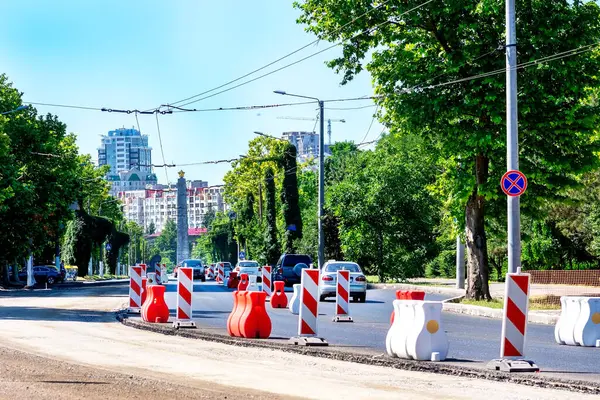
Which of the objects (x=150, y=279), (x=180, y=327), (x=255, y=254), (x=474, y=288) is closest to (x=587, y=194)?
(x=474, y=288)

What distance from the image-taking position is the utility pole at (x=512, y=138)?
25.5 metres

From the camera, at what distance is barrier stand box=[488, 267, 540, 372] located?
44.2 ft

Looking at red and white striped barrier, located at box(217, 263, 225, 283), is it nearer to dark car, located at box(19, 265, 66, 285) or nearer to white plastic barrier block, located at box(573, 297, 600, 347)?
dark car, located at box(19, 265, 66, 285)

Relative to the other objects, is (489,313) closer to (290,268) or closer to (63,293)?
(290,268)

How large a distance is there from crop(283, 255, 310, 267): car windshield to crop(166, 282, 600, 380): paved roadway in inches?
787

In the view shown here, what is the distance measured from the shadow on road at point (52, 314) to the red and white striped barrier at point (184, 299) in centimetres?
424

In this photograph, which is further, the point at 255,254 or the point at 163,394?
the point at 255,254

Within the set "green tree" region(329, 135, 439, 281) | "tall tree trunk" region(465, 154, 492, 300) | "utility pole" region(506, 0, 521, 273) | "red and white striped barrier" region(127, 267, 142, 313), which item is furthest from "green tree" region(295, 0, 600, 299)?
"green tree" region(329, 135, 439, 281)

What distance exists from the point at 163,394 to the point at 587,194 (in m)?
40.8

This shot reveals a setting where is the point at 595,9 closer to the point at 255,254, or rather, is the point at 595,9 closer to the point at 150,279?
the point at 150,279

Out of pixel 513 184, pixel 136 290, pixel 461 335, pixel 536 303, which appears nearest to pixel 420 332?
pixel 461 335

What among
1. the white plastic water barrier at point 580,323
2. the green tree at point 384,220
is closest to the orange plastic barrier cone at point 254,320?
the white plastic water barrier at point 580,323

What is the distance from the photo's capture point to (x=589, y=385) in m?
A: 11.7

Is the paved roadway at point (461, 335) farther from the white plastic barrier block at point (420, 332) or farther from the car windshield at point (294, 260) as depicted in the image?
the car windshield at point (294, 260)
